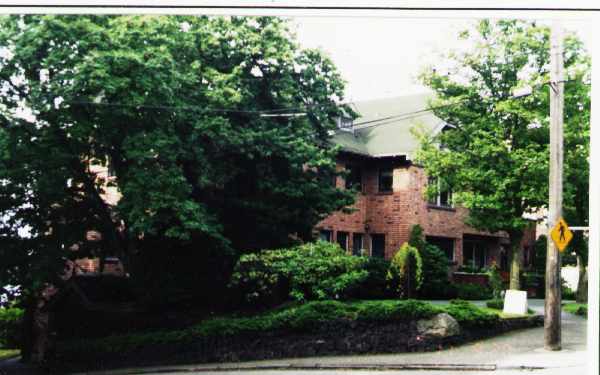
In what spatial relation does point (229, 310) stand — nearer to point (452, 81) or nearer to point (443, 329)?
point (443, 329)

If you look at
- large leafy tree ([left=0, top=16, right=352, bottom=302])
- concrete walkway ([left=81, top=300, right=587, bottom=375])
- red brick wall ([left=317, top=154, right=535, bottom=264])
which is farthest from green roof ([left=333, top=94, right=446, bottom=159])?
concrete walkway ([left=81, top=300, right=587, bottom=375])

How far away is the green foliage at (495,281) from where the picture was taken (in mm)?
9992

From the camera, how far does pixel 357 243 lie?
995 centimetres

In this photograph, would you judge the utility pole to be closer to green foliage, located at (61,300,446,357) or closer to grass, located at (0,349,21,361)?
green foliage, located at (61,300,446,357)

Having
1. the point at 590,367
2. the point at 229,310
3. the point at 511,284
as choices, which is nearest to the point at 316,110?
the point at 229,310

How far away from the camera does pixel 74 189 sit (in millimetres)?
8953

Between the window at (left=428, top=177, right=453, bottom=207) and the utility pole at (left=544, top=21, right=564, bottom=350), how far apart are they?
91.4 inches

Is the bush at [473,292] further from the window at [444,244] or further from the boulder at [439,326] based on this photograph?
the boulder at [439,326]

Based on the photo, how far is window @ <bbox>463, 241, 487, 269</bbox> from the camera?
9703mm

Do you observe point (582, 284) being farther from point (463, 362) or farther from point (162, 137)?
point (162, 137)

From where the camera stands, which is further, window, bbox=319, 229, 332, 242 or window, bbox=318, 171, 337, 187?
window, bbox=319, 229, 332, 242

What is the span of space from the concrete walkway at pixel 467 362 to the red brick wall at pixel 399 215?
5.66 feet

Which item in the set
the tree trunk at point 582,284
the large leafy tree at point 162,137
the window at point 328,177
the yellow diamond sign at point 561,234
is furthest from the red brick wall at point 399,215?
the tree trunk at point 582,284

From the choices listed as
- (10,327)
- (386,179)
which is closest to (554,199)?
(386,179)
